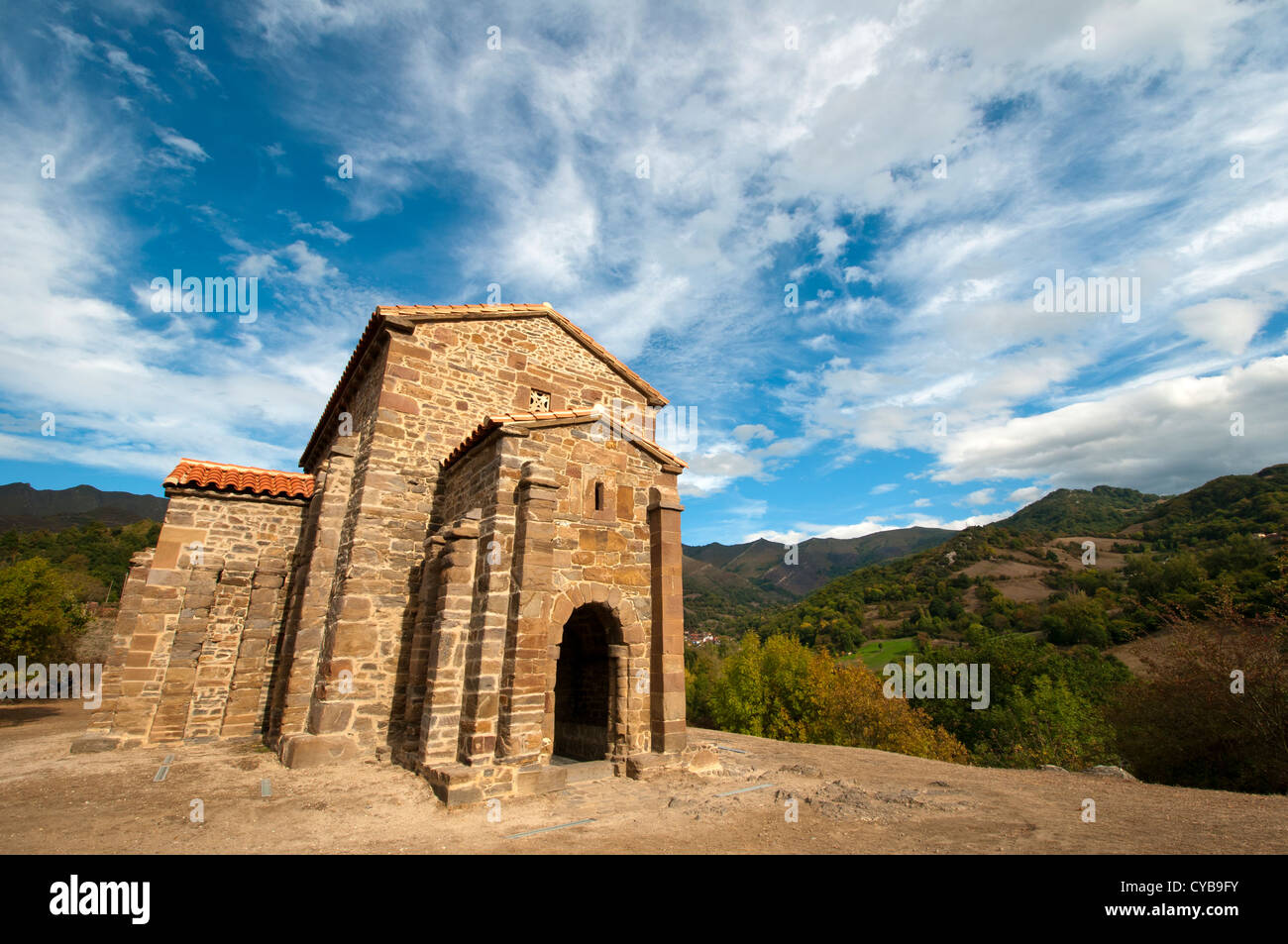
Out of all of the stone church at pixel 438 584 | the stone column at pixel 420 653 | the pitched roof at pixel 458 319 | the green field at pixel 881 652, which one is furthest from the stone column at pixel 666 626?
the green field at pixel 881 652

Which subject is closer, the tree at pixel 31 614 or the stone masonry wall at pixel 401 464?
the stone masonry wall at pixel 401 464

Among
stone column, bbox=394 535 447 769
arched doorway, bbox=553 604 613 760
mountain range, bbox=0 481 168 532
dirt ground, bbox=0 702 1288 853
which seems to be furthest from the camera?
mountain range, bbox=0 481 168 532

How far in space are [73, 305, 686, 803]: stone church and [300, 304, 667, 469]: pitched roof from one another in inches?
3.0

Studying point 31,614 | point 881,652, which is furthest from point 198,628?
point 881,652

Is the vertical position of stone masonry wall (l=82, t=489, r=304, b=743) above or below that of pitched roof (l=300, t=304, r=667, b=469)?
below

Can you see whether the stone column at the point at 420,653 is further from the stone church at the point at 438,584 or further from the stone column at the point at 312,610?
the stone column at the point at 312,610

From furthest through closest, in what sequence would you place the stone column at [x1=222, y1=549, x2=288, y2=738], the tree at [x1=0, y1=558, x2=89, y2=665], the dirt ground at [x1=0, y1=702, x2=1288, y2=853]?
the tree at [x1=0, y1=558, x2=89, y2=665] → the stone column at [x1=222, y1=549, x2=288, y2=738] → the dirt ground at [x1=0, y1=702, x2=1288, y2=853]

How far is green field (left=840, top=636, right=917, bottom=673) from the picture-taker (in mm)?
56188

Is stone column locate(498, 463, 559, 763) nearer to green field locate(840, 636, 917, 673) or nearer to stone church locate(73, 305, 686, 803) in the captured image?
stone church locate(73, 305, 686, 803)

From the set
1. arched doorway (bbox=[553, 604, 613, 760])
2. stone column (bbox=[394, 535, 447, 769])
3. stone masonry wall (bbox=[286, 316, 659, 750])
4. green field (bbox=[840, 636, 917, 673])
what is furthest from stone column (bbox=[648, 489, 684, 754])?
green field (bbox=[840, 636, 917, 673])

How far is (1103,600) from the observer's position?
56125 mm

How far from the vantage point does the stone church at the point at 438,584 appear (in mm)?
8898

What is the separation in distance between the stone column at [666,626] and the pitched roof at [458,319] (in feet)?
19.4

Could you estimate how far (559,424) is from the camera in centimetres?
1022
